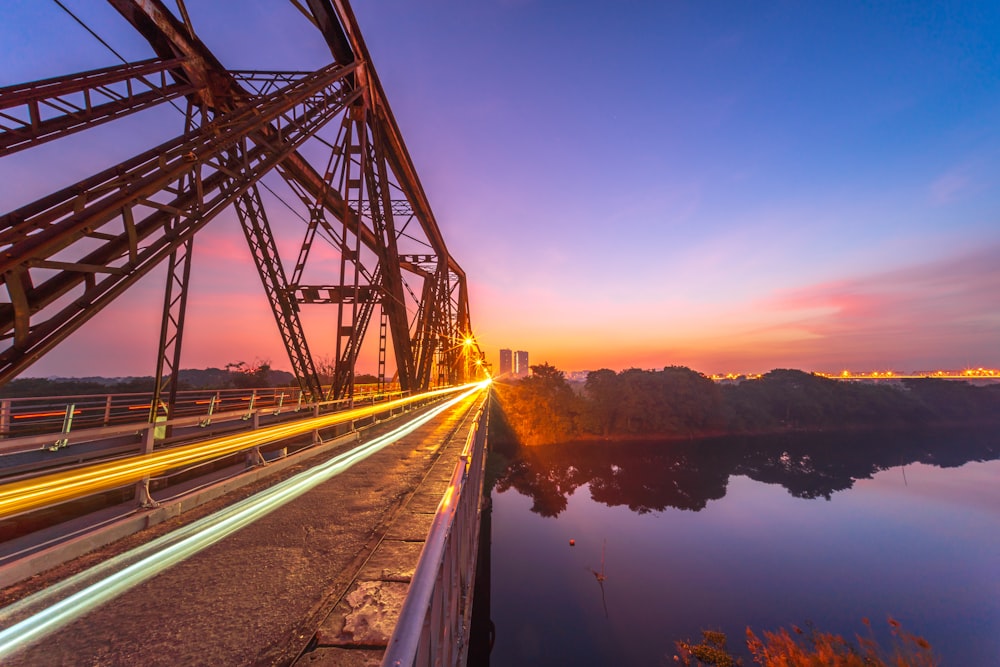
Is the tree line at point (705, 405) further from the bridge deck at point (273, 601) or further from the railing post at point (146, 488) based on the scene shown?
the railing post at point (146, 488)

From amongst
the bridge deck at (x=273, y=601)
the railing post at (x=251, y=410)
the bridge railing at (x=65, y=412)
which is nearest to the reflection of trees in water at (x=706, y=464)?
the railing post at (x=251, y=410)

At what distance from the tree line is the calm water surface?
9072 millimetres

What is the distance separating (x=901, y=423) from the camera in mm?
88250

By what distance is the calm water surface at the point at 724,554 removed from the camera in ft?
68.6

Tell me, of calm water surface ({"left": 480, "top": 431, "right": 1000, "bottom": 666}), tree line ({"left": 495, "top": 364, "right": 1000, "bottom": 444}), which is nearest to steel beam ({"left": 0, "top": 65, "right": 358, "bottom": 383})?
calm water surface ({"left": 480, "top": 431, "right": 1000, "bottom": 666})

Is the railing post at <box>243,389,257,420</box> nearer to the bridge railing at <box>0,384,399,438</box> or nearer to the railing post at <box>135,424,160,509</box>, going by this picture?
the bridge railing at <box>0,384,399,438</box>

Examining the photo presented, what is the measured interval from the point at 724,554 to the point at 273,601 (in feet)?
122

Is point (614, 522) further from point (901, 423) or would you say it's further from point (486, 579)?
point (901, 423)

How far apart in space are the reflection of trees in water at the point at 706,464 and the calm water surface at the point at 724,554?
15.5 inches

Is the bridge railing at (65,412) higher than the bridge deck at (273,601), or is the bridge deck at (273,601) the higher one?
the bridge railing at (65,412)

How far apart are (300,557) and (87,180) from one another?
5.57 m

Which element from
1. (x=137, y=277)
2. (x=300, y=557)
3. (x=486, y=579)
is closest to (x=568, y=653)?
(x=486, y=579)

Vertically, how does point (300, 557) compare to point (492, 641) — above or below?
above

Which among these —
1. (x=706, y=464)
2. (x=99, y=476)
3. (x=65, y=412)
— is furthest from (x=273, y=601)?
(x=706, y=464)
